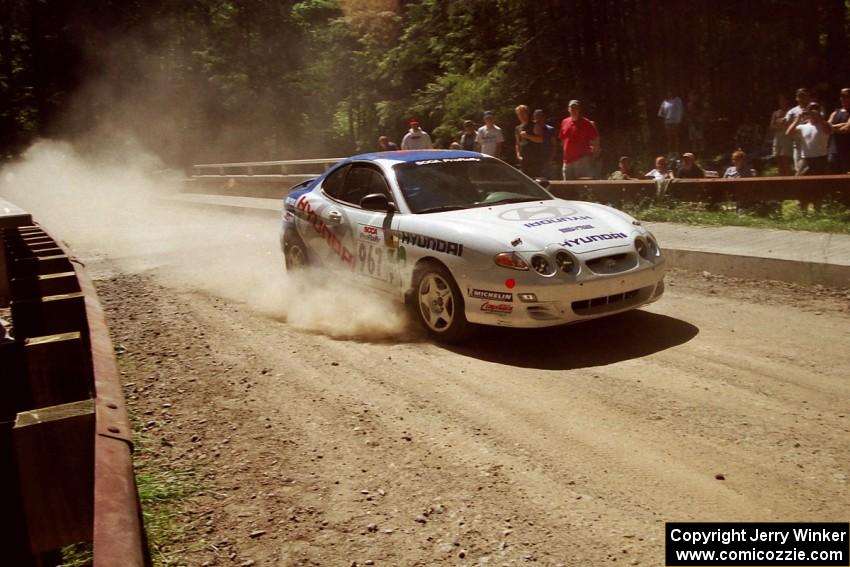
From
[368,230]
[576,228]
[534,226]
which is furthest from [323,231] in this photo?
[576,228]

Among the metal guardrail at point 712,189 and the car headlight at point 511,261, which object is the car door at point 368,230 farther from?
the metal guardrail at point 712,189

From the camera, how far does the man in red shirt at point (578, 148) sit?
14.3 meters

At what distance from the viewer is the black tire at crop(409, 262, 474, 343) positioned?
675 centimetres

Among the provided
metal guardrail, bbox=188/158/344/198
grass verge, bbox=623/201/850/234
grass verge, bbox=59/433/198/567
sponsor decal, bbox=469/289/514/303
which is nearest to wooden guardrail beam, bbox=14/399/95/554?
grass verge, bbox=59/433/198/567

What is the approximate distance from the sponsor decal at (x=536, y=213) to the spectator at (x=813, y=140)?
6.94m

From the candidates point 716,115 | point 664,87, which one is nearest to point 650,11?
point 664,87

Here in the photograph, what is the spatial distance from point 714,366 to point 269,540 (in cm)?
351

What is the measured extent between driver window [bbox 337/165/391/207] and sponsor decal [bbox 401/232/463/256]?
691 millimetres

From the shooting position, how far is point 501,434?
477 cm

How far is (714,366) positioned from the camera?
583 cm

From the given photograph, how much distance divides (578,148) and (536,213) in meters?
7.59

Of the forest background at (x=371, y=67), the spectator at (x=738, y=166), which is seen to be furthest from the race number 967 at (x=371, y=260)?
the forest background at (x=371, y=67)

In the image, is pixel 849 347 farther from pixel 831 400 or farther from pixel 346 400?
pixel 346 400

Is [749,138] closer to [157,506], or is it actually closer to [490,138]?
[490,138]
